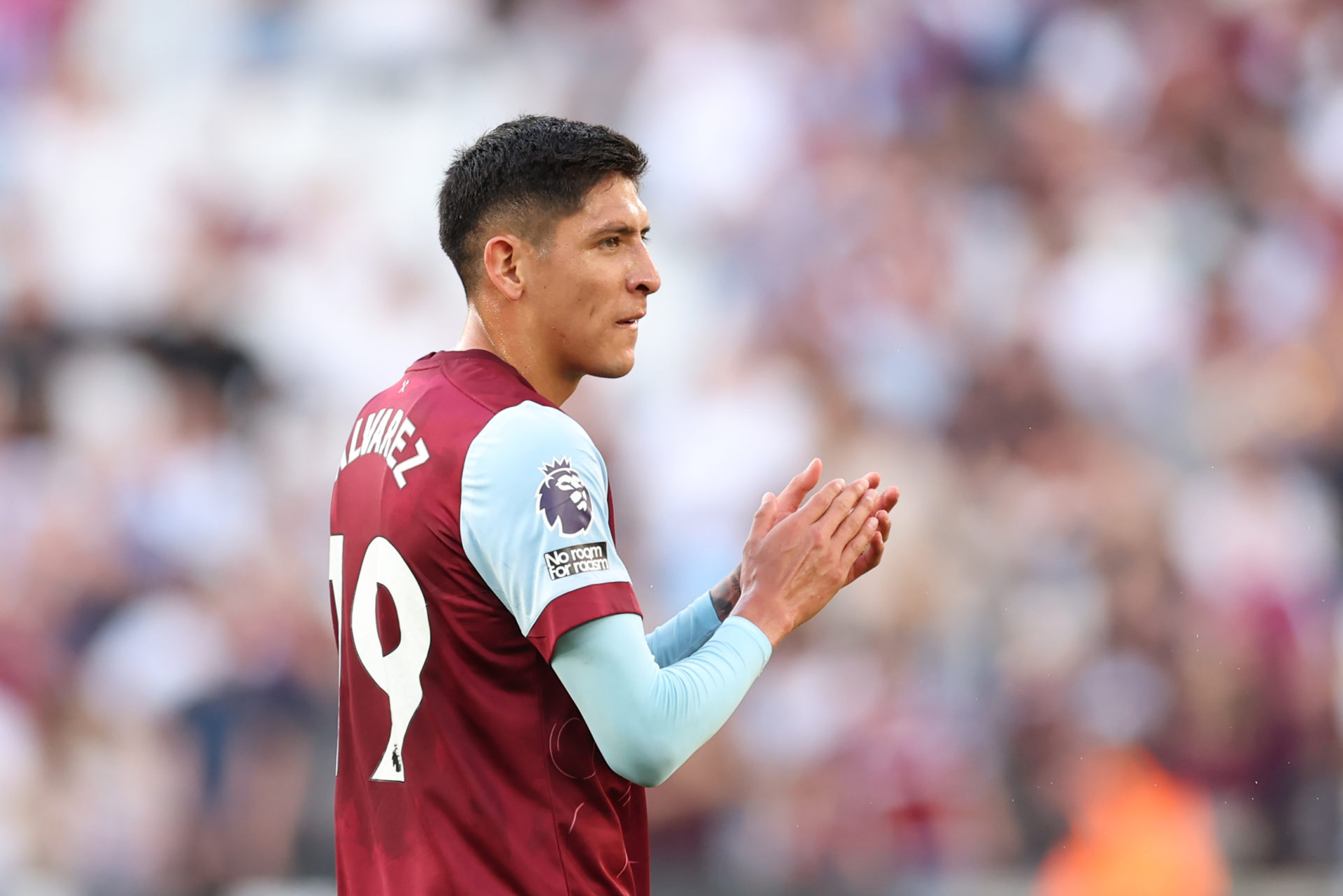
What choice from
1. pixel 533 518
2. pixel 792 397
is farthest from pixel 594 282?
pixel 792 397

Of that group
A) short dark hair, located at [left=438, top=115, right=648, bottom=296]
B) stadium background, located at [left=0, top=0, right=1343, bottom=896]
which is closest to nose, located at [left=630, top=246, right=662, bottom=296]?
short dark hair, located at [left=438, top=115, right=648, bottom=296]

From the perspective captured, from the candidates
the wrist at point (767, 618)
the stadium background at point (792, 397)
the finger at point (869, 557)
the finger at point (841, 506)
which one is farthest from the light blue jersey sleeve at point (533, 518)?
the stadium background at point (792, 397)

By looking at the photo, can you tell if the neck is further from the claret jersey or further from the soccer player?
the claret jersey

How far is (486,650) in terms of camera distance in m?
1.92

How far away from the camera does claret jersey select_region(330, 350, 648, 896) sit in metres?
1.86

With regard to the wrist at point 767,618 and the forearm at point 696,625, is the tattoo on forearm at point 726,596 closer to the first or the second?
the forearm at point 696,625

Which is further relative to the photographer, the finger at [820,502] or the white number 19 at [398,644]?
the finger at [820,502]

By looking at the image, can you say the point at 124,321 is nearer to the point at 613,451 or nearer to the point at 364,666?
the point at 613,451

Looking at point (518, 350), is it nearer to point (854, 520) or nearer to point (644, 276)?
point (644, 276)

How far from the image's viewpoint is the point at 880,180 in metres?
6.55

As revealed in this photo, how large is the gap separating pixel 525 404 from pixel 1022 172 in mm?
5091

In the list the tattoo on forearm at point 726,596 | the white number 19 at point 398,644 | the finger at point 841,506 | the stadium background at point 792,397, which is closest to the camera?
the white number 19 at point 398,644

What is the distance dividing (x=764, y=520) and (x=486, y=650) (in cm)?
48

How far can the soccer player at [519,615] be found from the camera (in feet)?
6.07
